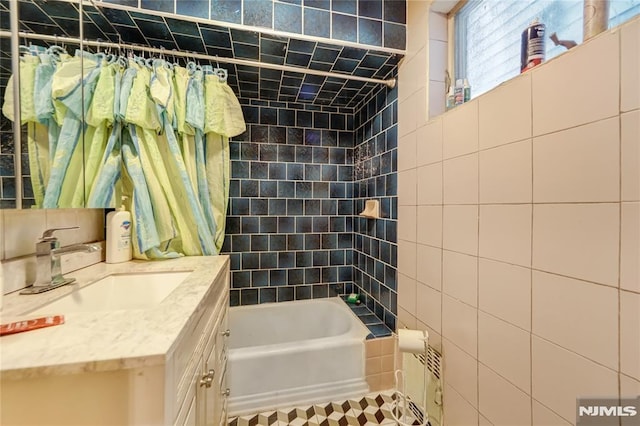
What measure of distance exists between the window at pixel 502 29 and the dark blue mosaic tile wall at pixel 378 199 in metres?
0.44

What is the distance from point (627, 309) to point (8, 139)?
1702 mm

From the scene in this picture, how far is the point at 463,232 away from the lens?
1054 mm

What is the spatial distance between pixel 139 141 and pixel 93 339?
1.06 m

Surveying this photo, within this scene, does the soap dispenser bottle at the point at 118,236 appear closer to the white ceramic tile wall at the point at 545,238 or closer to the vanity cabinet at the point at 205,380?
the vanity cabinet at the point at 205,380

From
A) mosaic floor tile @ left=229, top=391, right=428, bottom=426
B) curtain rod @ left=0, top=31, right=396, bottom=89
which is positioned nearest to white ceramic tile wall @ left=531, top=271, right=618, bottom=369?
mosaic floor tile @ left=229, top=391, right=428, bottom=426

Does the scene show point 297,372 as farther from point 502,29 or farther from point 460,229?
point 502,29

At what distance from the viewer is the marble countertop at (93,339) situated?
0.41 m

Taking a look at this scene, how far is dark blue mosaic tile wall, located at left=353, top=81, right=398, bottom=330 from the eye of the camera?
162 cm

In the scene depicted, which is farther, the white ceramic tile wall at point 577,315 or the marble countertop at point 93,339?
the white ceramic tile wall at point 577,315

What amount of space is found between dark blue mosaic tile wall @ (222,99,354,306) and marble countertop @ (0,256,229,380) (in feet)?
4.26

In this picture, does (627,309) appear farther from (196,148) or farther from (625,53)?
(196,148)

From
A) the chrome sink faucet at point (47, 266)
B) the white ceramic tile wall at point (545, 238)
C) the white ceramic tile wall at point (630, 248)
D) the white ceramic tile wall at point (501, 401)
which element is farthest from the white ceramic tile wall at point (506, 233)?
the chrome sink faucet at point (47, 266)

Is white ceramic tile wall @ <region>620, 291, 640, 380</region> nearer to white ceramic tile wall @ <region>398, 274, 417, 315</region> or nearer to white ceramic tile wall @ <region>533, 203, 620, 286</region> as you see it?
white ceramic tile wall @ <region>533, 203, 620, 286</region>

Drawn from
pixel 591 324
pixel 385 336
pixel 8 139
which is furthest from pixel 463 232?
pixel 8 139
